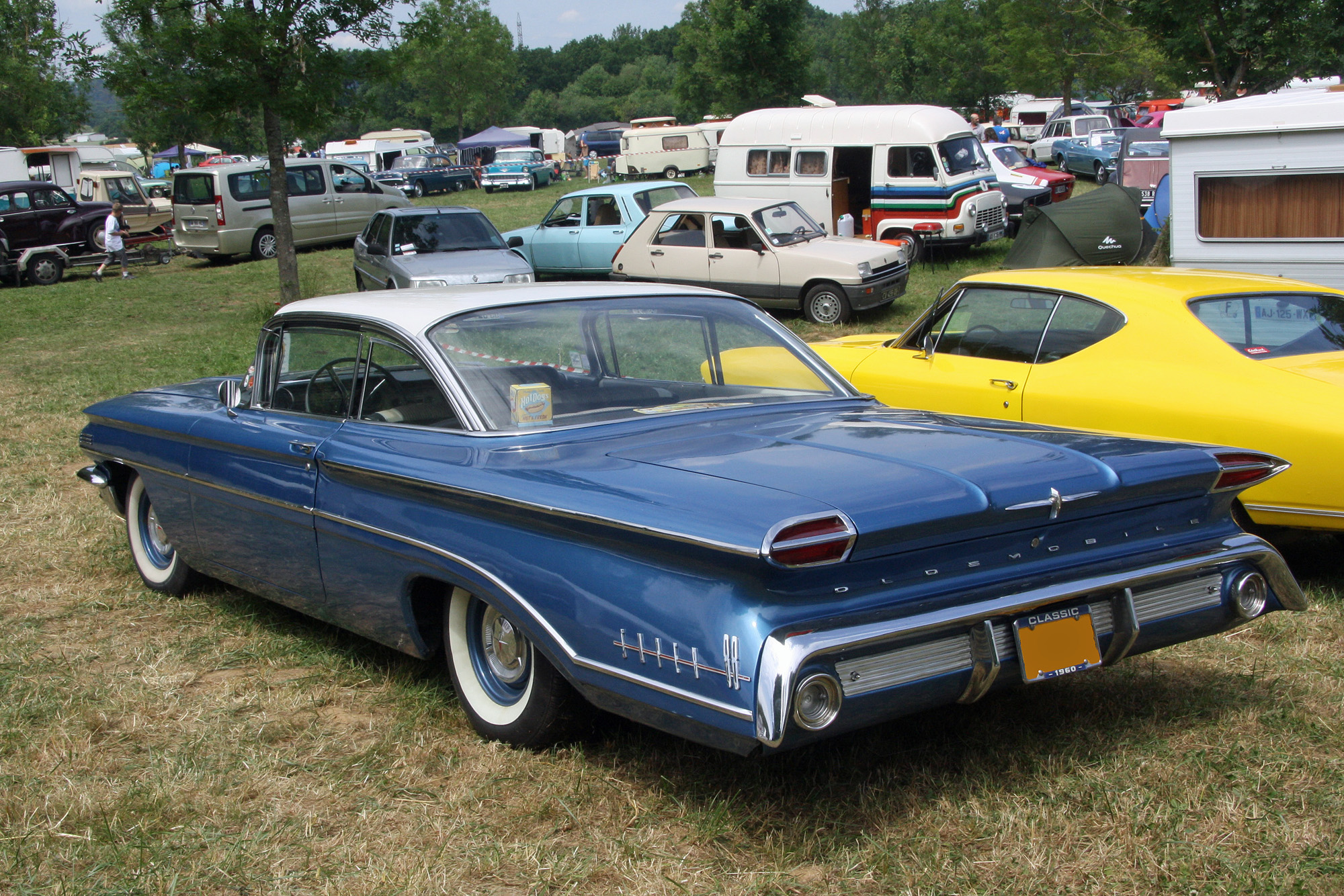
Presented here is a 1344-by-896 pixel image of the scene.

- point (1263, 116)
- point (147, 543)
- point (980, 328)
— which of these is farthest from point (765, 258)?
point (147, 543)

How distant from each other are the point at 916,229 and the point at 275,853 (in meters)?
14.7

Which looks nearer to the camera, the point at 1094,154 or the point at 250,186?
the point at 250,186

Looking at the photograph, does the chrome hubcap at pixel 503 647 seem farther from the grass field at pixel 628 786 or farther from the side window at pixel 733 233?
the side window at pixel 733 233

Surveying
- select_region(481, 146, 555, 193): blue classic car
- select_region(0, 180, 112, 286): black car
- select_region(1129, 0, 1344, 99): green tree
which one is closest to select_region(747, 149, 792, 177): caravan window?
select_region(1129, 0, 1344, 99): green tree

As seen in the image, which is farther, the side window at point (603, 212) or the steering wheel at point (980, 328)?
the side window at point (603, 212)

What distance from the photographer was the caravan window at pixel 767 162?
17297mm

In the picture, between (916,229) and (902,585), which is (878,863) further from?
(916,229)

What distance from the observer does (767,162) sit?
1745 centimetres

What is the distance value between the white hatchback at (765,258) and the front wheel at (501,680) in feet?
31.9

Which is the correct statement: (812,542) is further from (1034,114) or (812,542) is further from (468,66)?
(468,66)

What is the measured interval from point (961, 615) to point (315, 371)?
2.75 meters

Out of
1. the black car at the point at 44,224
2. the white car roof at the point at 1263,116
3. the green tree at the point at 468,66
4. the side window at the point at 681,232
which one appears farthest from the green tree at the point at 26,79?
the white car roof at the point at 1263,116

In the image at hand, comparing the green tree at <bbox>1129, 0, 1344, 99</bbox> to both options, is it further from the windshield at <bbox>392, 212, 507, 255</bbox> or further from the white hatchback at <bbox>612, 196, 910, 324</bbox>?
the windshield at <bbox>392, 212, 507, 255</bbox>

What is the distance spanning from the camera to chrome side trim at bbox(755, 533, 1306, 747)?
2408 millimetres
